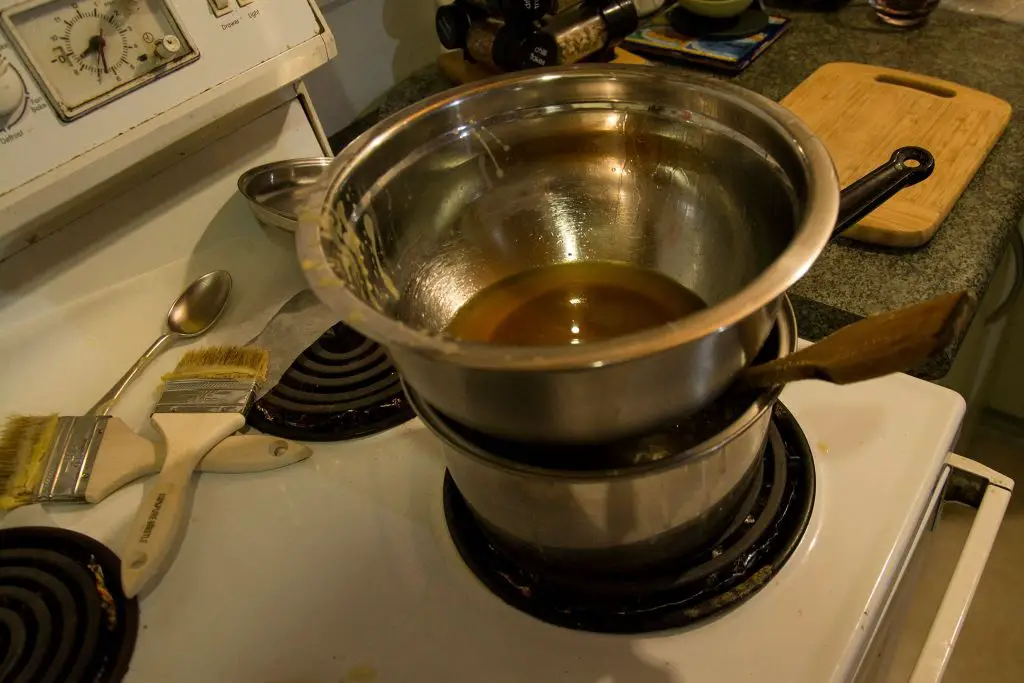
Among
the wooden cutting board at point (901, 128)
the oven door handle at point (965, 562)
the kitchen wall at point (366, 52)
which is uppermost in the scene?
the kitchen wall at point (366, 52)

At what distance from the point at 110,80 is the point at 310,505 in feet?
1.07

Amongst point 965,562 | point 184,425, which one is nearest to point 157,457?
point 184,425

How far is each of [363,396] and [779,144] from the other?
0.35 m

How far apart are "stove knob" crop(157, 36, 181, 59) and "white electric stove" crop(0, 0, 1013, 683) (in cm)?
1

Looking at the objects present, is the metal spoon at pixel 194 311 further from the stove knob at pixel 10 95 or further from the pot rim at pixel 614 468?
the pot rim at pixel 614 468

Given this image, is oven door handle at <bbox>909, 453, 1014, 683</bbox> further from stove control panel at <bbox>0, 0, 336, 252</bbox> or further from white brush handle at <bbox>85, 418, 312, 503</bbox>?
stove control panel at <bbox>0, 0, 336, 252</bbox>

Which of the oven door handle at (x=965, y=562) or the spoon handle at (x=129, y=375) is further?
the spoon handle at (x=129, y=375)

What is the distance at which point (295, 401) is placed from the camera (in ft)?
1.83

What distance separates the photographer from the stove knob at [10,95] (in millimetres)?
420

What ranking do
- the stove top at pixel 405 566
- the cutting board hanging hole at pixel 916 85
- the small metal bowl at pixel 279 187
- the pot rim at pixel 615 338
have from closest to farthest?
the pot rim at pixel 615 338
the stove top at pixel 405 566
the small metal bowl at pixel 279 187
the cutting board hanging hole at pixel 916 85

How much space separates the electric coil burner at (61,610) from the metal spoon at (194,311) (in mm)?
167

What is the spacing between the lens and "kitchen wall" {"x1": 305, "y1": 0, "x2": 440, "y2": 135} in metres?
0.81

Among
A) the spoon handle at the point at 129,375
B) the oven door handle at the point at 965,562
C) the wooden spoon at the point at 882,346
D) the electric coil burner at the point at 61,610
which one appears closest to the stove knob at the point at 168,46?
the spoon handle at the point at 129,375

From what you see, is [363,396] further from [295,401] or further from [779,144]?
[779,144]
